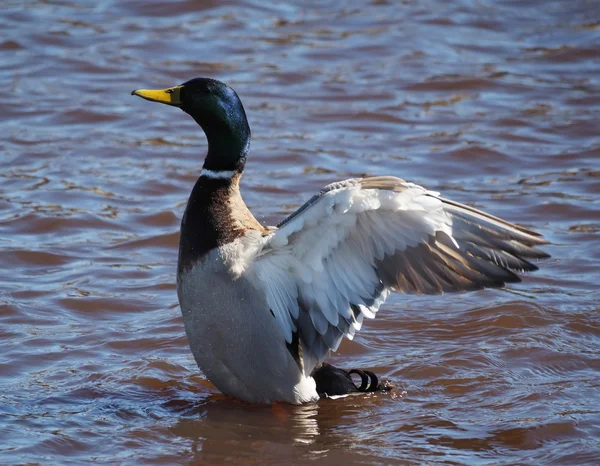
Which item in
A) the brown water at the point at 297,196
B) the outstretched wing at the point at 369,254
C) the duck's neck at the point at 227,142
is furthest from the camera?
the duck's neck at the point at 227,142

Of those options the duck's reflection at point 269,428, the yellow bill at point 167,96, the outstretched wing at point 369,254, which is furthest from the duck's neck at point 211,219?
the duck's reflection at point 269,428

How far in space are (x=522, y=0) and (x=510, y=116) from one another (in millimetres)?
4065

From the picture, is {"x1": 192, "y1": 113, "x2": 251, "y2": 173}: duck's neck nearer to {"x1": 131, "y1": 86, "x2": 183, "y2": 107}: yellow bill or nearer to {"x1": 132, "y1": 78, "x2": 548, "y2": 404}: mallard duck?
{"x1": 132, "y1": 78, "x2": 548, "y2": 404}: mallard duck

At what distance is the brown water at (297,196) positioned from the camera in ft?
18.7

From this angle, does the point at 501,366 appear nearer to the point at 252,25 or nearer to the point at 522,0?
Answer: the point at 252,25

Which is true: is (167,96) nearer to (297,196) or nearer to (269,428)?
(269,428)

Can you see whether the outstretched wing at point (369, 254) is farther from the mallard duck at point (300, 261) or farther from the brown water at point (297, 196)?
the brown water at point (297, 196)

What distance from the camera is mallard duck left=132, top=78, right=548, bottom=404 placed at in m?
5.30

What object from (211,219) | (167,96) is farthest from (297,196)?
(211,219)

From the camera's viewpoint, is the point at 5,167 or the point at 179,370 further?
the point at 5,167

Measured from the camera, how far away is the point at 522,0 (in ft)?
48.1

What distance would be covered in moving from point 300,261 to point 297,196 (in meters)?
3.68

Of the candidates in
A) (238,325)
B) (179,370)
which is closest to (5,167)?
(179,370)

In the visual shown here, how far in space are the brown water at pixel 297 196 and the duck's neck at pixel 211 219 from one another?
96 centimetres
